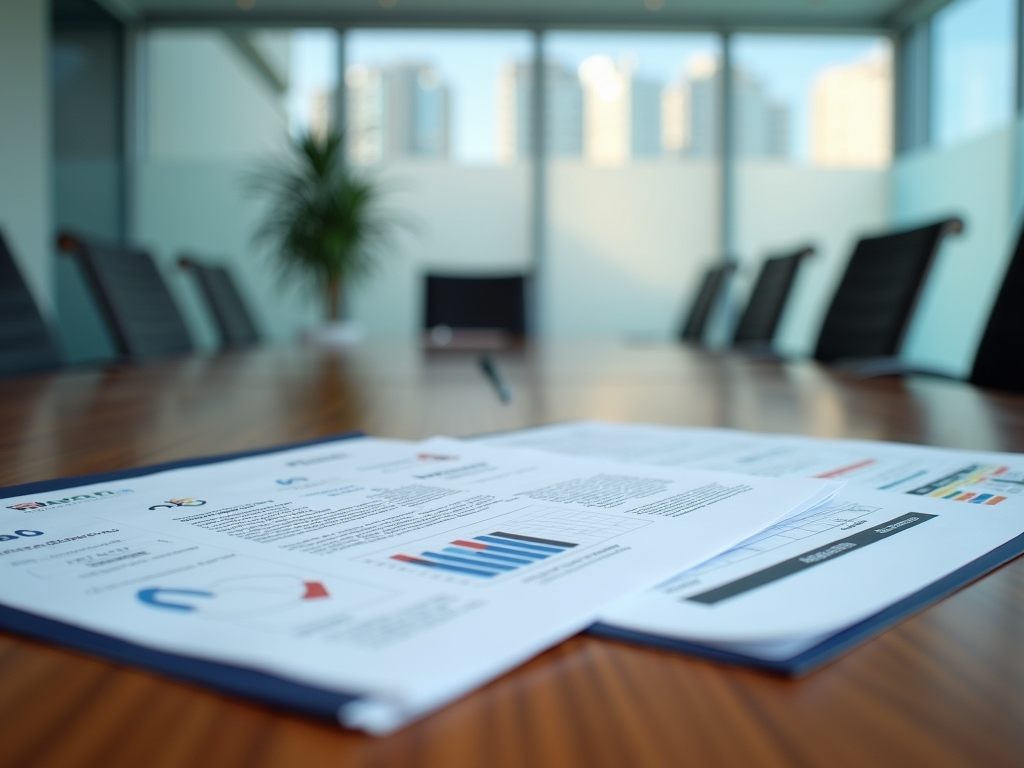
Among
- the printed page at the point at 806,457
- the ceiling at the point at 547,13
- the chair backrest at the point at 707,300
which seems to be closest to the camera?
the printed page at the point at 806,457

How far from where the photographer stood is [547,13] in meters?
5.57

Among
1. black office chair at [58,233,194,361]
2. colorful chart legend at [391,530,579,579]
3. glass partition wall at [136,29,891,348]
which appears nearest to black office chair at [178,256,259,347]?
black office chair at [58,233,194,361]

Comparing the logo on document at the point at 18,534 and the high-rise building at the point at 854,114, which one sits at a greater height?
the high-rise building at the point at 854,114

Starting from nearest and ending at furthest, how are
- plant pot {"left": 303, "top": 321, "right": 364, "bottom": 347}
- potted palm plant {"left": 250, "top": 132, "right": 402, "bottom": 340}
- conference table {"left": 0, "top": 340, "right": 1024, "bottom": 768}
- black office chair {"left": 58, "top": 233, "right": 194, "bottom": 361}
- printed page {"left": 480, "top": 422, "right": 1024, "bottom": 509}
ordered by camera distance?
1. conference table {"left": 0, "top": 340, "right": 1024, "bottom": 768}
2. printed page {"left": 480, "top": 422, "right": 1024, "bottom": 509}
3. black office chair {"left": 58, "top": 233, "right": 194, "bottom": 361}
4. plant pot {"left": 303, "top": 321, "right": 364, "bottom": 347}
5. potted palm plant {"left": 250, "top": 132, "right": 402, "bottom": 340}

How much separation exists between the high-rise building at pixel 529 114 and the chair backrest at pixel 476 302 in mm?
2365

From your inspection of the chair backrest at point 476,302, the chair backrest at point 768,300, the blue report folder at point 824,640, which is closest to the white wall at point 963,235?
the chair backrest at point 768,300

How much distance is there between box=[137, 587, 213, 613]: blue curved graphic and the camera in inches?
9.8

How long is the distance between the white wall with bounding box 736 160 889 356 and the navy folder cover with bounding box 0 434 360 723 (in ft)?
18.8

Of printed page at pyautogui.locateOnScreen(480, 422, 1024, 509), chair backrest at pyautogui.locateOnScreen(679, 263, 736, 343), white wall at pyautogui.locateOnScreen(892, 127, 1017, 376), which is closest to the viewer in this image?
printed page at pyautogui.locateOnScreen(480, 422, 1024, 509)

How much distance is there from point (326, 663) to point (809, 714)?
0.12 m

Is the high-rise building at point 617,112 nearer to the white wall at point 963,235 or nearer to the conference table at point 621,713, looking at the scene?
the white wall at point 963,235

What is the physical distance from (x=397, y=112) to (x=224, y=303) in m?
2.78

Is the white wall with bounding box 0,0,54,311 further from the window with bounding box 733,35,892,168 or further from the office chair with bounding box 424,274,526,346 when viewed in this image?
the window with bounding box 733,35,892,168

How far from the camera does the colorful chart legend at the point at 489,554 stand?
0.28 m
